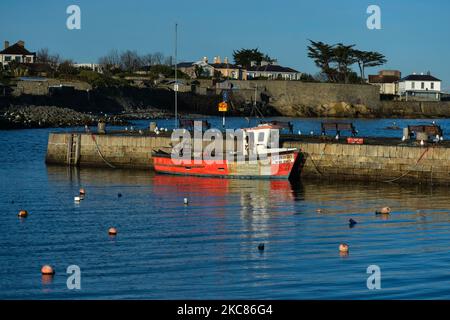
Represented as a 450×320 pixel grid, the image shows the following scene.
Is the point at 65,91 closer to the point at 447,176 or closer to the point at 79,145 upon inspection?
the point at 79,145

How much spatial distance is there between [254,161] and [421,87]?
407ft

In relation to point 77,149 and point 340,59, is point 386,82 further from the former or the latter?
point 77,149

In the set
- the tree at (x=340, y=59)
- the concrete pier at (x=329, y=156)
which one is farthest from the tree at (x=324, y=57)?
the concrete pier at (x=329, y=156)

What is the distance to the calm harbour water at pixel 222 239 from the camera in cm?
2220

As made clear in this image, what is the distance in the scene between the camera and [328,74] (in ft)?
529

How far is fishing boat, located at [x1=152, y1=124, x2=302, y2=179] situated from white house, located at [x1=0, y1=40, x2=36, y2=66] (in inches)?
4233

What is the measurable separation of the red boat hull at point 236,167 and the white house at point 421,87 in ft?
390

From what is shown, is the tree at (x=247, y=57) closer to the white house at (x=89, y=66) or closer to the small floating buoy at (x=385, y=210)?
the white house at (x=89, y=66)

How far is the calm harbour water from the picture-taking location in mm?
22203

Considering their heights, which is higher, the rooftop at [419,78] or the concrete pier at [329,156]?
the rooftop at [419,78]

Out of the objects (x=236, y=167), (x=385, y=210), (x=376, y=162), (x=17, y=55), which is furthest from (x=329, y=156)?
(x=17, y=55)

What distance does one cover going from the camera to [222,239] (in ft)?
92.5

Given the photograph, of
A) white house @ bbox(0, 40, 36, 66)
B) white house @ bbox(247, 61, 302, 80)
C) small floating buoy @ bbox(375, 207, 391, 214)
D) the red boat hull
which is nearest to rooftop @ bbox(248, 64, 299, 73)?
white house @ bbox(247, 61, 302, 80)
